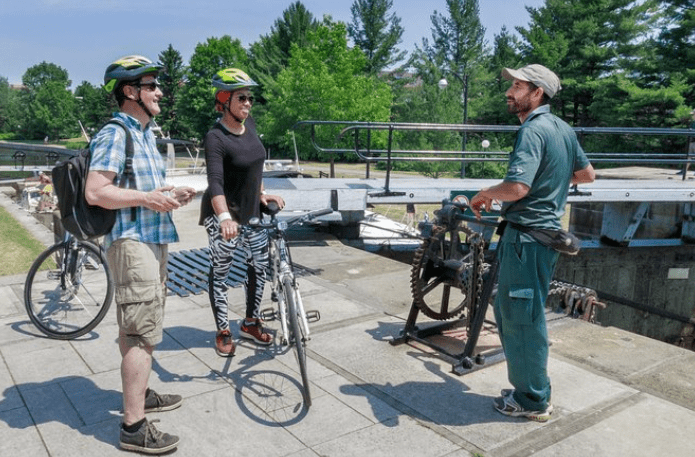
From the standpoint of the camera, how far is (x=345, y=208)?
8.38m

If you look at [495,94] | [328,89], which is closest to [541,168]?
[328,89]

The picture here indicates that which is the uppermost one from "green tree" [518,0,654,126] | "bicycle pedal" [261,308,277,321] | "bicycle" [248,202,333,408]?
"green tree" [518,0,654,126]

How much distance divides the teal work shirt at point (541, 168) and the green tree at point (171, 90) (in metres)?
63.4

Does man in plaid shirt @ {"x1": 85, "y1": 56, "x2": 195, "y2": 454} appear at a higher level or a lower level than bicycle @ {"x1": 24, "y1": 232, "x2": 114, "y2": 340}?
higher

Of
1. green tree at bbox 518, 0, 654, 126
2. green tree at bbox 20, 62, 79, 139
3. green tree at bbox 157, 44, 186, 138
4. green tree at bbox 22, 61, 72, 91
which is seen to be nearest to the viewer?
green tree at bbox 518, 0, 654, 126

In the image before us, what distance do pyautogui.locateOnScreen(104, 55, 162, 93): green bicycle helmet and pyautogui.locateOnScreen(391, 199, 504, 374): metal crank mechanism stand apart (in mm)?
2361

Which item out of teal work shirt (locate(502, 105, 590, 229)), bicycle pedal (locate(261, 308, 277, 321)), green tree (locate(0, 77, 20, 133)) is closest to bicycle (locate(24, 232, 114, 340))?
bicycle pedal (locate(261, 308, 277, 321))

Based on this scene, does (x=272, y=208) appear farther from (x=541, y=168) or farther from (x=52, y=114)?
(x=52, y=114)

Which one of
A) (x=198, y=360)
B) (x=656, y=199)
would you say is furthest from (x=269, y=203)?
(x=656, y=199)

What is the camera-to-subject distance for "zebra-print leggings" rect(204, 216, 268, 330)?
14.6 feet

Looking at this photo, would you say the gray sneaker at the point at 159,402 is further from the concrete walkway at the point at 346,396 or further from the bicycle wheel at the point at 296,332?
the bicycle wheel at the point at 296,332

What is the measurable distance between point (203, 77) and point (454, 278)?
60.8 meters

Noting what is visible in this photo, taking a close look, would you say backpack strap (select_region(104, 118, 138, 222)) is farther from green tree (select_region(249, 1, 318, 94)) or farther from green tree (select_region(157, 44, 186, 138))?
green tree (select_region(157, 44, 186, 138))

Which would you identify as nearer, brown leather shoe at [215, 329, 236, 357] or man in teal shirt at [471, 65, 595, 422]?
man in teal shirt at [471, 65, 595, 422]
